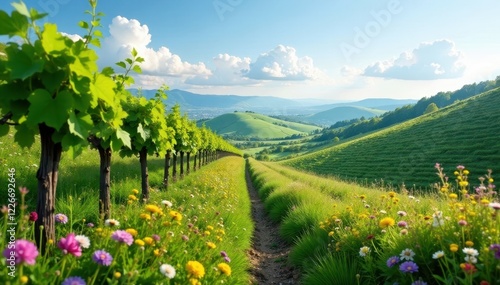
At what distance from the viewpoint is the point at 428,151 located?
46.2 meters

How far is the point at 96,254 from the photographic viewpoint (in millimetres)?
2744

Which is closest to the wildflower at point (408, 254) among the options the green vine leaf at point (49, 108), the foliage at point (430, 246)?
the foliage at point (430, 246)

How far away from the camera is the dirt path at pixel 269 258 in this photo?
25.3ft

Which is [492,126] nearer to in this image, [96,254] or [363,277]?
[363,277]

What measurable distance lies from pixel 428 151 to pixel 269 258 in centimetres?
4435

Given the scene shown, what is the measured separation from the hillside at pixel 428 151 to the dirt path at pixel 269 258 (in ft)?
80.5

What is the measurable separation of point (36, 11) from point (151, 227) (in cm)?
295

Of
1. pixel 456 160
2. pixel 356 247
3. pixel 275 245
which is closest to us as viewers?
pixel 356 247

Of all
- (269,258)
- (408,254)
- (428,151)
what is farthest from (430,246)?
(428,151)

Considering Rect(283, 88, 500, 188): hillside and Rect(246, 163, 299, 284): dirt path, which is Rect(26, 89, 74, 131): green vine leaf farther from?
Rect(283, 88, 500, 188): hillside

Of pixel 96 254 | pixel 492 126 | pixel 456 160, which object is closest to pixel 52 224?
pixel 96 254

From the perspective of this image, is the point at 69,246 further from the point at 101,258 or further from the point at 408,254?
the point at 408,254

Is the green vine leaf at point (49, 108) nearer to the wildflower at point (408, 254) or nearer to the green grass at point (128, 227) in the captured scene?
the green grass at point (128, 227)

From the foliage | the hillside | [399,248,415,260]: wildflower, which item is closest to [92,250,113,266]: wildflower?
the foliage
